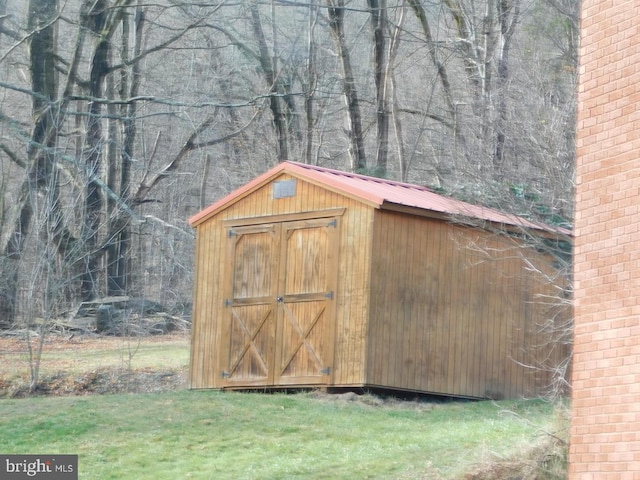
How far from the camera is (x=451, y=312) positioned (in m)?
16.9

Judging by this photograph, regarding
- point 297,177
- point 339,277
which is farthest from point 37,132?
point 339,277

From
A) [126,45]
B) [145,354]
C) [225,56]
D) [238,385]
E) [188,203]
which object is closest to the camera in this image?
[238,385]

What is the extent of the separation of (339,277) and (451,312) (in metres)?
1.79

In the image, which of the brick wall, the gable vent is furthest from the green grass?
the brick wall

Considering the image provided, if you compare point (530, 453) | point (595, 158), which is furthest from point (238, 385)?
point (595, 158)

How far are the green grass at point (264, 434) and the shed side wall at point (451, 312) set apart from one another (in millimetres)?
551

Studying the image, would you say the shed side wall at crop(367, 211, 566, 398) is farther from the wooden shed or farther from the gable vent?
the gable vent

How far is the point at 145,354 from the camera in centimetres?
2533

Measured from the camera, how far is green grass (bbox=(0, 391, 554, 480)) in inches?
484

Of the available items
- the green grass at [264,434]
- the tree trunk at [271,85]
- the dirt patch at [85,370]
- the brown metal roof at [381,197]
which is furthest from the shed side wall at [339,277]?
the tree trunk at [271,85]

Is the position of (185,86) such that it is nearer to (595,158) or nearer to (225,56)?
(225,56)

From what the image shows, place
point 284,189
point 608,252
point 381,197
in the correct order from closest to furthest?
point 608,252
point 381,197
point 284,189

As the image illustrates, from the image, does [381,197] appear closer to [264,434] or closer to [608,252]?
[264,434]

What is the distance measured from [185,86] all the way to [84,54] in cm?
498
